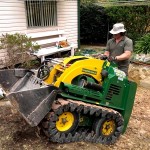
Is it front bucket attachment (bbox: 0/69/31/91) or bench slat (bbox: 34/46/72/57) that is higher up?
front bucket attachment (bbox: 0/69/31/91)

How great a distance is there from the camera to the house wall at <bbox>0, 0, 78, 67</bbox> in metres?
7.51

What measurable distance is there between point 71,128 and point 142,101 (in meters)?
2.84

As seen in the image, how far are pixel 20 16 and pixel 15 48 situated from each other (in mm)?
1383

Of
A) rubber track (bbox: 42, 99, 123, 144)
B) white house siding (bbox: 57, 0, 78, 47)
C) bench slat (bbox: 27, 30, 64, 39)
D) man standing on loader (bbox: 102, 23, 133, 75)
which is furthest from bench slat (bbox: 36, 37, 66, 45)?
rubber track (bbox: 42, 99, 123, 144)

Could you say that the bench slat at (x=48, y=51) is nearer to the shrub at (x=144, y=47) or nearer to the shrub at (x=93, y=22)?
the shrub at (x=144, y=47)

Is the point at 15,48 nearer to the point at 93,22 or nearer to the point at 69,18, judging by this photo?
the point at 69,18

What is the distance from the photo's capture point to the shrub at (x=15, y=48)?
698 centimetres

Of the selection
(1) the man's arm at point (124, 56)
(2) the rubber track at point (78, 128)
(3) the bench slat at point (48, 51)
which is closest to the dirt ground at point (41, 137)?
(2) the rubber track at point (78, 128)

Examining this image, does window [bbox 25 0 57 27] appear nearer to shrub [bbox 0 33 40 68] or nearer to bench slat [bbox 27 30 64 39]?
bench slat [bbox 27 30 64 39]

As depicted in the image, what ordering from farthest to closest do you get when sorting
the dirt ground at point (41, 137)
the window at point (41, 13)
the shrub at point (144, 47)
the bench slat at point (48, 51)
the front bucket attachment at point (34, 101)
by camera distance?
1. the shrub at point (144, 47)
2. the window at point (41, 13)
3. the bench slat at point (48, 51)
4. the dirt ground at point (41, 137)
5. the front bucket attachment at point (34, 101)

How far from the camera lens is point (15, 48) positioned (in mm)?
7195

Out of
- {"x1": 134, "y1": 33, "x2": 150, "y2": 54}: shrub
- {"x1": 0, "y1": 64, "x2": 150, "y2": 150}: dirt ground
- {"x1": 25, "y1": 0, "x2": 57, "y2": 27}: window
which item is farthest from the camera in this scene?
{"x1": 134, "y1": 33, "x2": 150, "y2": 54}: shrub

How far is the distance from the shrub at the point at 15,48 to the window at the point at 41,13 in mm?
1457

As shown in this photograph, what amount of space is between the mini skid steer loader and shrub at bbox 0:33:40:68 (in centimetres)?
349
